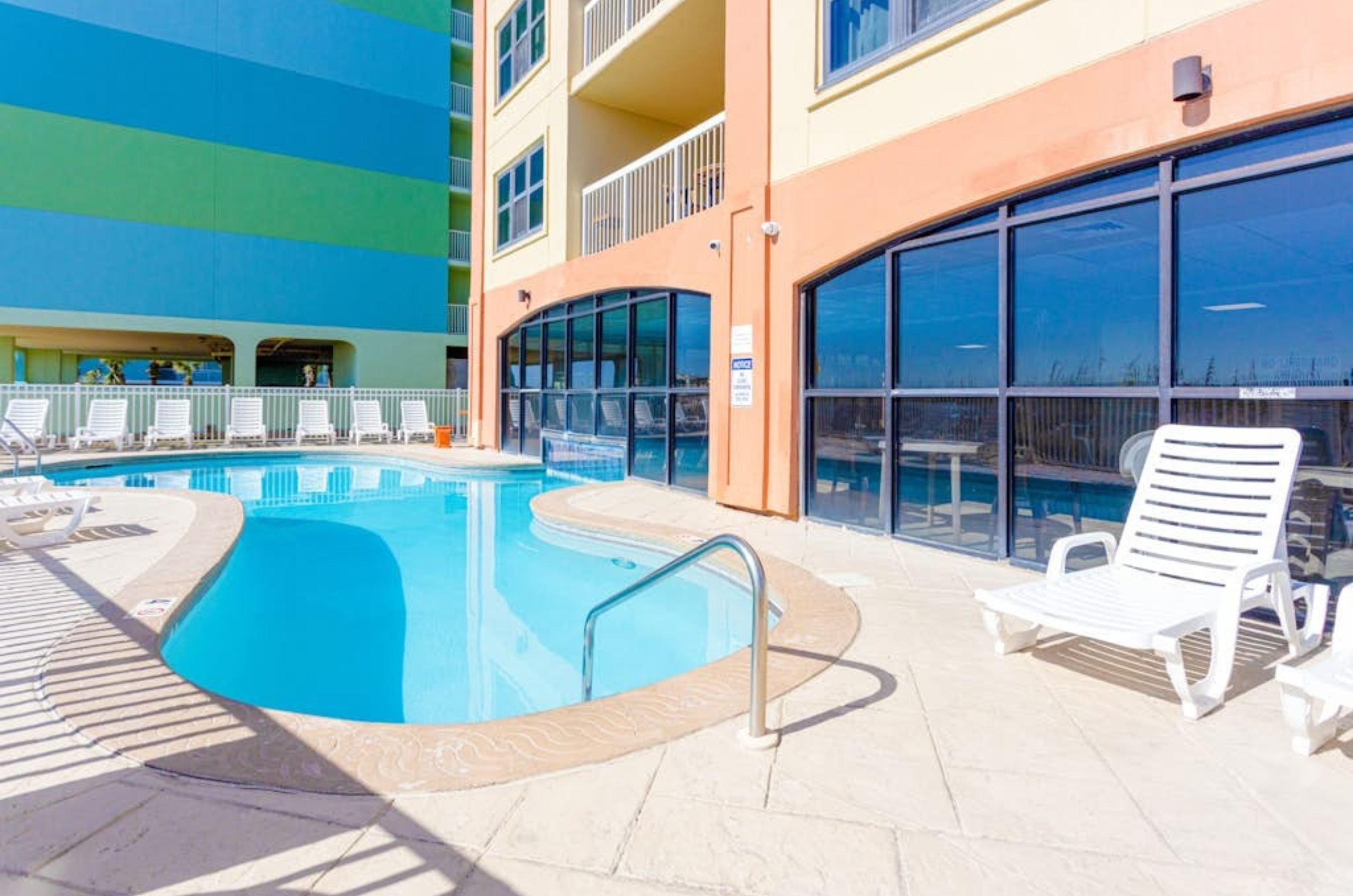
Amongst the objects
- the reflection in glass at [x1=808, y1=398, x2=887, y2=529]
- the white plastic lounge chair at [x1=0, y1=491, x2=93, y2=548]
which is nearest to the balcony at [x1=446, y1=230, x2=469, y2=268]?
the white plastic lounge chair at [x1=0, y1=491, x2=93, y2=548]

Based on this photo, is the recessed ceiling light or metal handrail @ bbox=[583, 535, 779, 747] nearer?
metal handrail @ bbox=[583, 535, 779, 747]

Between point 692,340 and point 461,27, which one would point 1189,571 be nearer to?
point 692,340

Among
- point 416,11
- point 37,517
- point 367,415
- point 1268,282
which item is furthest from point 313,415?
point 1268,282

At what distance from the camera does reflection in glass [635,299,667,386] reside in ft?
33.0

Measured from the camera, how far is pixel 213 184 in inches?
760

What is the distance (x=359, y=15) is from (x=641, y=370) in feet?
58.7

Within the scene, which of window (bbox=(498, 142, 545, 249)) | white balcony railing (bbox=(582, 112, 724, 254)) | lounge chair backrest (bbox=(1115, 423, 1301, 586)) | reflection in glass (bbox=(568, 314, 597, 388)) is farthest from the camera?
window (bbox=(498, 142, 545, 249))

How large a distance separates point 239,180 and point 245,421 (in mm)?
7175

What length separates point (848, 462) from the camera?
7.15 meters

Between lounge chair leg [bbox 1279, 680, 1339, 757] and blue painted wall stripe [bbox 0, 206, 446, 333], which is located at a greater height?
blue painted wall stripe [bbox 0, 206, 446, 333]

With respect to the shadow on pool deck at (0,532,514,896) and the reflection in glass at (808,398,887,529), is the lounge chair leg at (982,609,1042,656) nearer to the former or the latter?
the shadow on pool deck at (0,532,514,896)

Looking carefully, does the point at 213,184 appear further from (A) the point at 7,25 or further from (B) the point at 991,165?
(B) the point at 991,165

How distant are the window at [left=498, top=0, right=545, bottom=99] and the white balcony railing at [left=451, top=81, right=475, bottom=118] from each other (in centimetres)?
929

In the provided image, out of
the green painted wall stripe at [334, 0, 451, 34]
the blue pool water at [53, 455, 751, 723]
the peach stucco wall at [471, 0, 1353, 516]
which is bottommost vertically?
the blue pool water at [53, 455, 751, 723]
